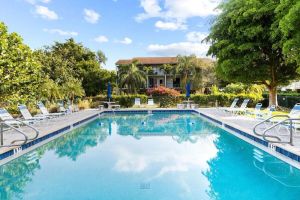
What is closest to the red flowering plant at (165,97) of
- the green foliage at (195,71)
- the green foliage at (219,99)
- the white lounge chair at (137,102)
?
the green foliage at (219,99)

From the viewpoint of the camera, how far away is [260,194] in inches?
240

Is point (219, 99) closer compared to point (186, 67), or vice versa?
point (219, 99)

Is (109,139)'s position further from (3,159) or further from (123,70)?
(123,70)

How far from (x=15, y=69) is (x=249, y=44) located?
12945 millimetres

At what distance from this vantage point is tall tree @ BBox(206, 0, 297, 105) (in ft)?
62.1

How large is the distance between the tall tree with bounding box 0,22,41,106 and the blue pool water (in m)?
4.72

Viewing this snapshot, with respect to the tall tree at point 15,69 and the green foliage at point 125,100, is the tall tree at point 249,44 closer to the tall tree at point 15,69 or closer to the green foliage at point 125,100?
the green foliage at point 125,100

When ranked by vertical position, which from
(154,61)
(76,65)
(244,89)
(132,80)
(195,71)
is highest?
(154,61)

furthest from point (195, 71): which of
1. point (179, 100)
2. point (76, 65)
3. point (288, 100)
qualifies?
point (288, 100)

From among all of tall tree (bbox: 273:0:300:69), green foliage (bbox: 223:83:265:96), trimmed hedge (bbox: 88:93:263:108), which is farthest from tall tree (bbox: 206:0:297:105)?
green foliage (bbox: 223:83:265:96)

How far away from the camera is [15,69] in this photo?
15281mm

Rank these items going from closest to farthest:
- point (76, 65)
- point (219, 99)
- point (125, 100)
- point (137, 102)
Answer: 1. point (137, 102)
2. point (219, 99)
3. point (125, 100)
4. point (76, 65)

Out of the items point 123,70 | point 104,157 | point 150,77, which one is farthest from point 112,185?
point 150,77

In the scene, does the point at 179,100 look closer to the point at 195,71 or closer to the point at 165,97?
the point at 165,97
